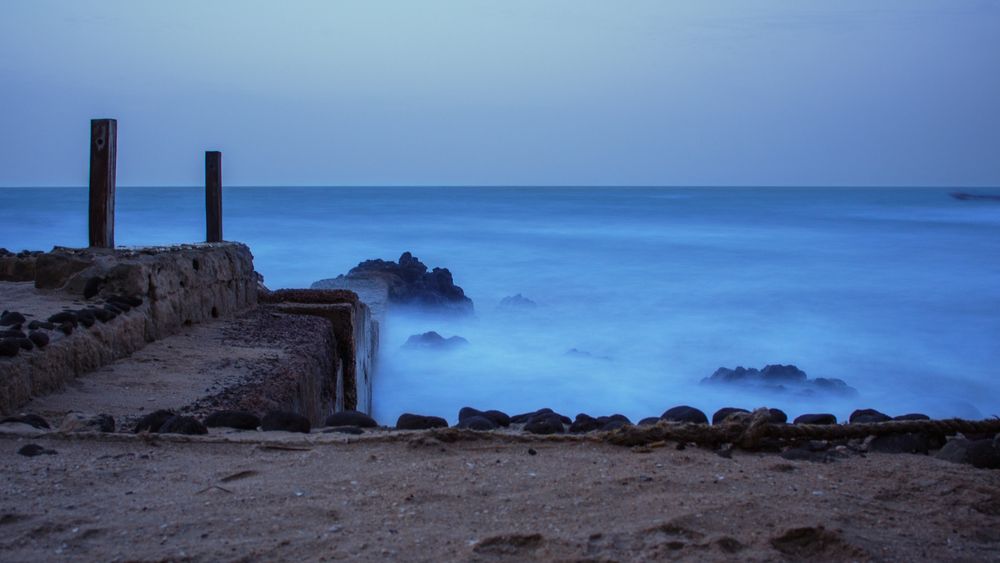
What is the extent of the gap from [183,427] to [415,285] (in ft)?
38.1

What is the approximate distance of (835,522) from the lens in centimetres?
229

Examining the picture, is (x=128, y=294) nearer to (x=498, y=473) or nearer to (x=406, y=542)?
(x=498, y=473)

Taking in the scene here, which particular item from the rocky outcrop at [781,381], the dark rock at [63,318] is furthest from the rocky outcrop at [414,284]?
the dark rock at [63,318]

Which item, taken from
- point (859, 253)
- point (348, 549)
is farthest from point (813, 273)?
point (348, 549)

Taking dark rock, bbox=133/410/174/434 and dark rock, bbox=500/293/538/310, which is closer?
dark rock, bbox=133/410/174/434

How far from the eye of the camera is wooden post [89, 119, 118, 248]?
6.74 metres

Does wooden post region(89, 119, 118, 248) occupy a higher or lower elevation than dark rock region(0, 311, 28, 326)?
higher

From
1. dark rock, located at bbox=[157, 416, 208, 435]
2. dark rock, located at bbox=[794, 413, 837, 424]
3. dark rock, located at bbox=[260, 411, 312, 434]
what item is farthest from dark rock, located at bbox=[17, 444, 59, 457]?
dark rock, located at bbox=[794, 413, 837, 424]

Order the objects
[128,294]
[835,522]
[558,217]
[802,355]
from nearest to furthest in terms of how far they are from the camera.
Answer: [835,522] → [128,294] → [802,355] → [558,217]

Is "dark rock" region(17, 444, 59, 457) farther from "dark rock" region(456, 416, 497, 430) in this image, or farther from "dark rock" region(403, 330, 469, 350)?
"dark rock" region(403, 330, 469, 350)

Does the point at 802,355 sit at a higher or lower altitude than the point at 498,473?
lower

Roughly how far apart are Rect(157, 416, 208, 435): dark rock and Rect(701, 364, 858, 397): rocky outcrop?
9.28 metres

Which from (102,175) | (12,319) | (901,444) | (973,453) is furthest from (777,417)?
(102,175)

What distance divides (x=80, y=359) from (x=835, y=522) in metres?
3.63
